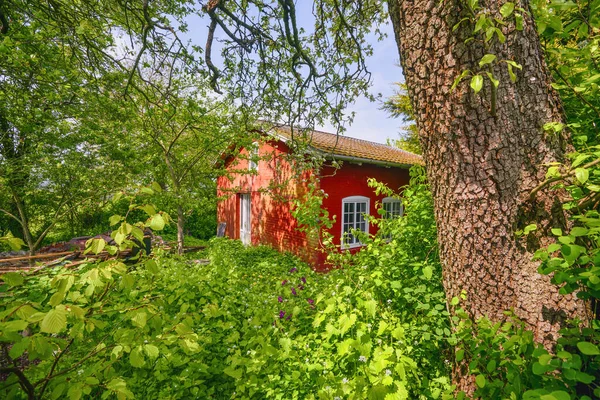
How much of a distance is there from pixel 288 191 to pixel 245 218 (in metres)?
4.02

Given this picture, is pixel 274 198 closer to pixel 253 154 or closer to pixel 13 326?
pixel 253 154

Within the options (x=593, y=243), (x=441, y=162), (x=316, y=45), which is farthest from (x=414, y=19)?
(x=316, y=45)

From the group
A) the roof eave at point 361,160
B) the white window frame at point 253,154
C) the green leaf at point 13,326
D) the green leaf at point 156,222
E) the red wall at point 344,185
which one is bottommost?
the green leaf at point 13,326

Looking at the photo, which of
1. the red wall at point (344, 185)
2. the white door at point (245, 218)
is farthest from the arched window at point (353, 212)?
the white door at point (245, 218)

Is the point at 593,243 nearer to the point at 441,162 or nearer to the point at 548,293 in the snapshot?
the point at 548,293

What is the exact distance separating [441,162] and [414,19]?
0.97m

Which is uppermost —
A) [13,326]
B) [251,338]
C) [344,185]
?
[344,185]

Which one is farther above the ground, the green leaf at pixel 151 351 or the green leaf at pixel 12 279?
the green leaf at pixel 12 279

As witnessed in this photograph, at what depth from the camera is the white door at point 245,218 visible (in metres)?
12.4

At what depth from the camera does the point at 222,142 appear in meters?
8.49

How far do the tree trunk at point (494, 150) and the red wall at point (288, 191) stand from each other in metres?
6.20

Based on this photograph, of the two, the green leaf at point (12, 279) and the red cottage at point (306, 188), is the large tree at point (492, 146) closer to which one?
the green leaf at point (12, 279)

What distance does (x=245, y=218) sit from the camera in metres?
12.6

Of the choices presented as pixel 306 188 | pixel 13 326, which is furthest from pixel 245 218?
pixel 13 326
